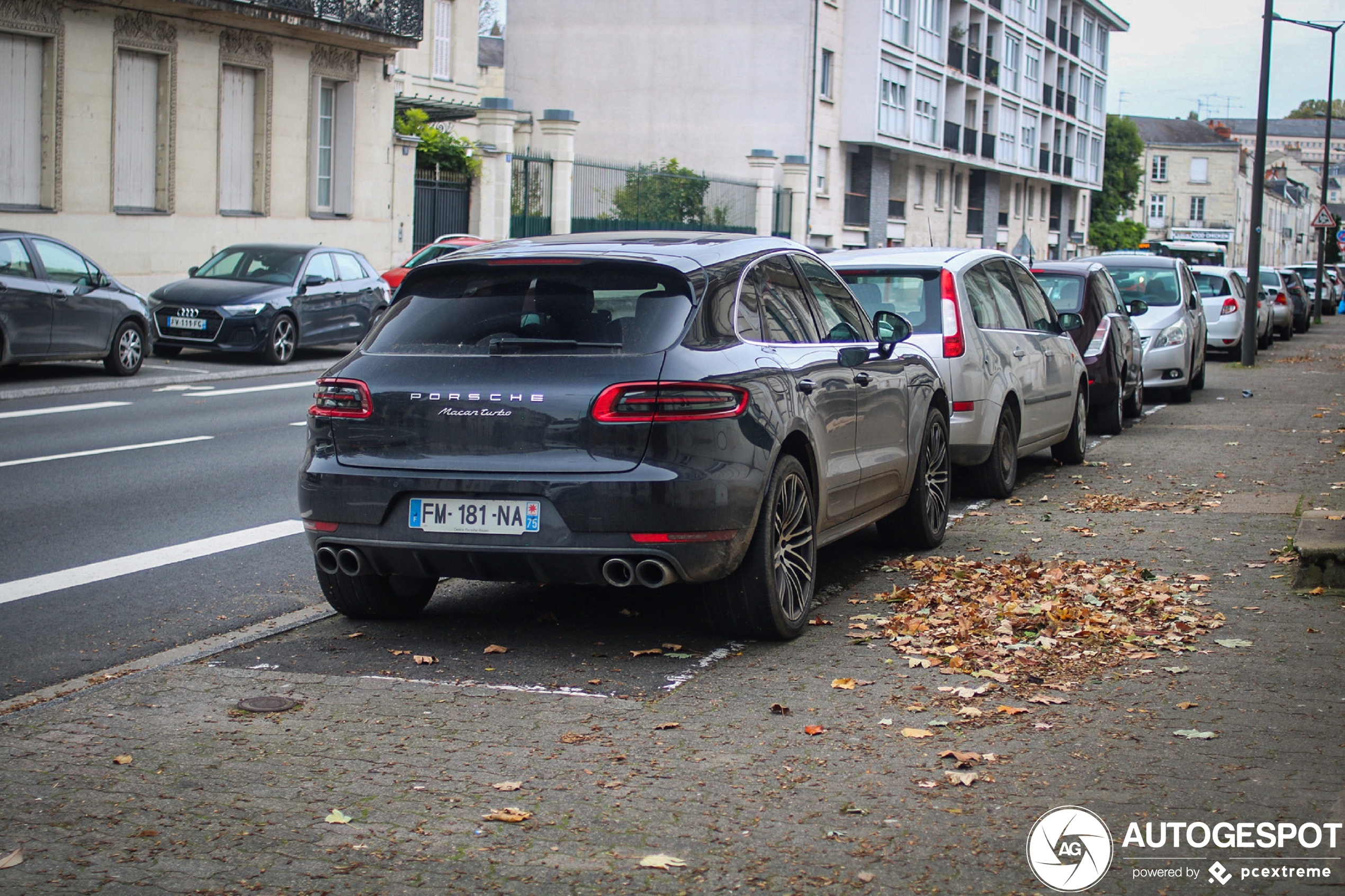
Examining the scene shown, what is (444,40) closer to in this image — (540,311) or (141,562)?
(141,562)

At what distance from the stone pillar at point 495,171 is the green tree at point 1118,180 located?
2364 inches

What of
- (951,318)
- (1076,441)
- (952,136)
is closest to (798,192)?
(952,136)

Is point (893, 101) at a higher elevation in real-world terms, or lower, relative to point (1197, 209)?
lower

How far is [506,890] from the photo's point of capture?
3818mm

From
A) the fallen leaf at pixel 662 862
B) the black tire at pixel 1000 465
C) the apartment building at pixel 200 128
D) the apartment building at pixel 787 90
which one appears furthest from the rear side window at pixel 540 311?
the apartment building at pixel 787 90

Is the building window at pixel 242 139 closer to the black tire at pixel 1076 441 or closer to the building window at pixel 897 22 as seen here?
the black tire at pixel 1076 441

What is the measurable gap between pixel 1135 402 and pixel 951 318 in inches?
288

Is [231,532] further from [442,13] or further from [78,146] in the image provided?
[442,13]

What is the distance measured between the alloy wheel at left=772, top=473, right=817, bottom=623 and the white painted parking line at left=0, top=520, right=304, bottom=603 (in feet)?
10.4

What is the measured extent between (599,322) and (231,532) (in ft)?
12.8

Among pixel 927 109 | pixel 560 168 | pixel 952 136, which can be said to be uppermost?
pixel 927 109

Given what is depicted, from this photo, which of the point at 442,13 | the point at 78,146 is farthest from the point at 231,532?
the point at 442,13

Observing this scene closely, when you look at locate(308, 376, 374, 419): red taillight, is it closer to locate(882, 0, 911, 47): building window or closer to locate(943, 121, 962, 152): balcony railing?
locate(882, 0, 911, 47): building window

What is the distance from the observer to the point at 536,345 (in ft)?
19.8
